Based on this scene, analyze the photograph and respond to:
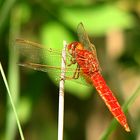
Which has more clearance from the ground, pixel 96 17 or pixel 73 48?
pixel 96 17

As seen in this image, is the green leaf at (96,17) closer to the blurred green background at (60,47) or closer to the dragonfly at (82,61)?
the blurred green background at (60,47)

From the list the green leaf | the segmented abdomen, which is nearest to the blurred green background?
the green leaf

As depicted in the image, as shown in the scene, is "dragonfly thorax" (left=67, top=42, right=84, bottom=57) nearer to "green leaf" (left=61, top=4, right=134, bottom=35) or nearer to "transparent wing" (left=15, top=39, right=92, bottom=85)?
"transparent wing" (left=15, top=39, right=92, bottom=85)

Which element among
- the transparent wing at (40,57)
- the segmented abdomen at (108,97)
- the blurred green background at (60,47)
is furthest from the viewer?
the blurred green background at (60,47)

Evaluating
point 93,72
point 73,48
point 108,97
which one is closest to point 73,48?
point 73,48

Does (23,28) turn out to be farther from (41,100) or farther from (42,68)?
(42,68)

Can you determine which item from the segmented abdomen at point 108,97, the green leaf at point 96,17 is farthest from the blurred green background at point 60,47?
the segmented abdomen at point 108,97

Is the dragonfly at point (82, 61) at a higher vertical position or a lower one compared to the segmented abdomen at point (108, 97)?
higher

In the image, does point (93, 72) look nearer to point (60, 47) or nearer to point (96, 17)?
point (60, 47)
